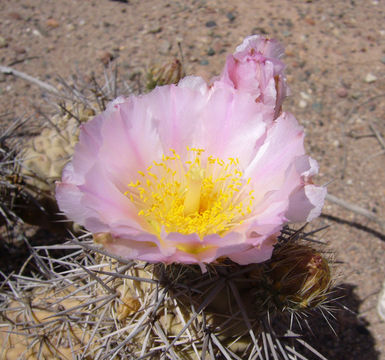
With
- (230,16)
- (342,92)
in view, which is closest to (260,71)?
(342,92)

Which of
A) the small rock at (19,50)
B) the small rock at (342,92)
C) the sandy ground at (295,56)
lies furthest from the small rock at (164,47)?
the small rock at (342,92)

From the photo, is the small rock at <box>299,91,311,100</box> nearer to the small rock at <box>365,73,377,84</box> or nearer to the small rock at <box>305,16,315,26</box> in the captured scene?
the small rock at <box>365,73,377,84</box>

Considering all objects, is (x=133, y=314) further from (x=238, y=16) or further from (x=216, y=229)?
(x=238, y=16)

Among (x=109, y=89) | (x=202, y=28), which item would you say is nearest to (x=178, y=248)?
(x=109, y=89)

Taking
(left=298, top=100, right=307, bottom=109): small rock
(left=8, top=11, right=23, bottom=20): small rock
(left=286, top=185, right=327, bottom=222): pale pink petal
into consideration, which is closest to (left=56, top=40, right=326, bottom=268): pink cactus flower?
(left=286, top=185, right=327, bottom=222): pale pink petal

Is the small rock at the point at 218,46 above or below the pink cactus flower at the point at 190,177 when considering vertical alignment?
below

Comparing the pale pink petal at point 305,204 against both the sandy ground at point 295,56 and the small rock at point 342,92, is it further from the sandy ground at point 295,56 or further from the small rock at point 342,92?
the small rock at point 342,92
